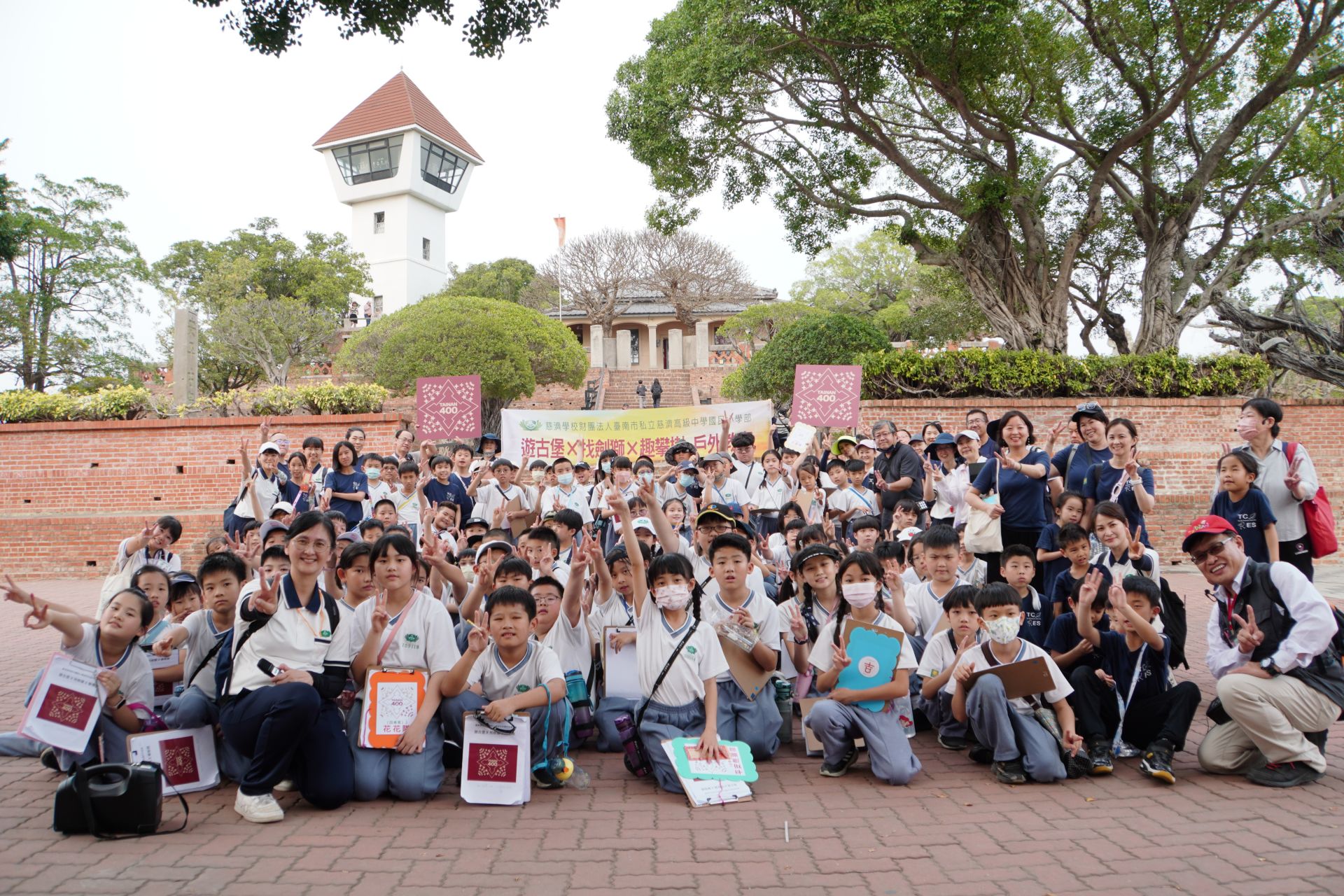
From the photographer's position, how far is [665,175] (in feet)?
49.5

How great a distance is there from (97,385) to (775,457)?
2380cm

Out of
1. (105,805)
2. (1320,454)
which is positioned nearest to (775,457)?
(105,805)

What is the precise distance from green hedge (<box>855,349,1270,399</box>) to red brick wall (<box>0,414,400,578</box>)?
8209 mm

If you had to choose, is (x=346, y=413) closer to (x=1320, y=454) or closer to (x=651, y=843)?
(x=651, y=843)

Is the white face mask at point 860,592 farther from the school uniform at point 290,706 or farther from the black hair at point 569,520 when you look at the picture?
the school uniform at point 290,706

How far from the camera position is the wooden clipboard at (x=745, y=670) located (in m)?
4.84

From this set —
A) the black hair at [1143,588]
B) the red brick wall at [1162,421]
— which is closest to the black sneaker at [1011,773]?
the black hair at [1143,588]

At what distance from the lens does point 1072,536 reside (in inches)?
205

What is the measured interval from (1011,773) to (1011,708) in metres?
0.32

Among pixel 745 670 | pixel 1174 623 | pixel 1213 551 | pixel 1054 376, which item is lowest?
pixel 745 670

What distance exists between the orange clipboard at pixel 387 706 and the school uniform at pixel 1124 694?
136 inches

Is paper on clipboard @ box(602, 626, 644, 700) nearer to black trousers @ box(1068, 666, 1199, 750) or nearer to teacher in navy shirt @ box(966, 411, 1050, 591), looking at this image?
black trousers @ box(1068, 666, 1199, 750)

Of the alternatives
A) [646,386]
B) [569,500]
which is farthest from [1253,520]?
[646,386]

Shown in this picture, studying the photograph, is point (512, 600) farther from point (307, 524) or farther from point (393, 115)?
point (393, 115)
